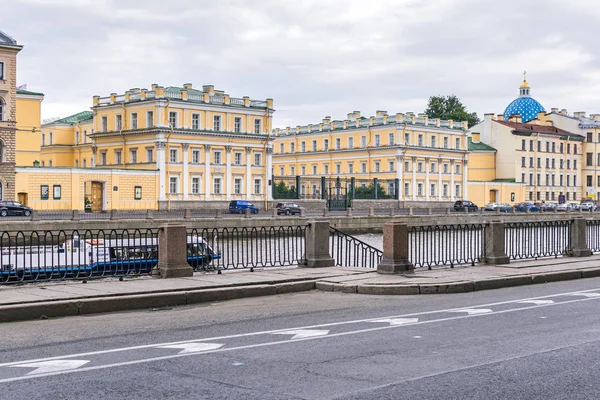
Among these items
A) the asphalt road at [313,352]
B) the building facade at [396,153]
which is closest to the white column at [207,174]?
the building facade at [396,153]

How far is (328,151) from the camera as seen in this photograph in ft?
350

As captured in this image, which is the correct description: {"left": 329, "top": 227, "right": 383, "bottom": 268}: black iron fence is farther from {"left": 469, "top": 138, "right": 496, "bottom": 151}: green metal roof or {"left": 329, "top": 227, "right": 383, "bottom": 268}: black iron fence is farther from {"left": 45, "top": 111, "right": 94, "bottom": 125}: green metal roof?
{"left": 469, "top": 138, "right": 496, "bottom": 151}: green metal roof

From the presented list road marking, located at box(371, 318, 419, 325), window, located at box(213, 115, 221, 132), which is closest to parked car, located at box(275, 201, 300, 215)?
window, located at box(213, 115, 221, 132)

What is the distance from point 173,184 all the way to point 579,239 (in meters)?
58.4

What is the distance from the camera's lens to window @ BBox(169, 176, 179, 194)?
7831cm

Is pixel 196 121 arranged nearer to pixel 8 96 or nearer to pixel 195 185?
pixel 195 185

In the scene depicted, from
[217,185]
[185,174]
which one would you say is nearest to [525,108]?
[217,185]

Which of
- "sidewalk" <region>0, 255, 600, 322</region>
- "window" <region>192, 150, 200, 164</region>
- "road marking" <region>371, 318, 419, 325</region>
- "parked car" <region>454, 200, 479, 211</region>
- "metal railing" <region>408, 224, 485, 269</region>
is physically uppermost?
"window" <region>192, 150, 200, 164</region>

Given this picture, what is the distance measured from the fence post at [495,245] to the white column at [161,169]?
58.0m

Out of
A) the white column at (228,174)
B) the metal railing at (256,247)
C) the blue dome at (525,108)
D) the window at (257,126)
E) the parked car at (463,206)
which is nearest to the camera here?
the metal railing at (256,247)

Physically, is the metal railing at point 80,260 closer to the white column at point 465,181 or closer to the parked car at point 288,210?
the parked car at point 288,210

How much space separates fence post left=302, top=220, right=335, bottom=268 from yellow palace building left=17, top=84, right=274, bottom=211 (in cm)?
5328

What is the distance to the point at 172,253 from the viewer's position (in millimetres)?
16766

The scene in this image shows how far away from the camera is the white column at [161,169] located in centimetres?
7656
